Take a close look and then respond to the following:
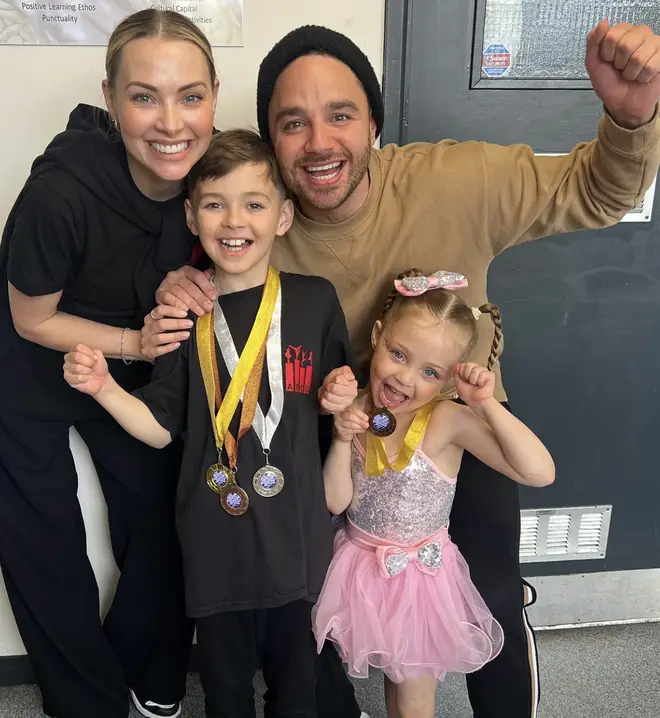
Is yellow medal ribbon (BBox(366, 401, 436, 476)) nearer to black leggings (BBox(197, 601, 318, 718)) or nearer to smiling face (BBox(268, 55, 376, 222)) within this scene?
black leggings (BBox(197, 601, 318, 718))

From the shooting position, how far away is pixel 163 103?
47.6 inches

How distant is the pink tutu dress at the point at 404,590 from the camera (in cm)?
131

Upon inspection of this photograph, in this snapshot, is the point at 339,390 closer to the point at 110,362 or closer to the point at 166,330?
the point at 166,330

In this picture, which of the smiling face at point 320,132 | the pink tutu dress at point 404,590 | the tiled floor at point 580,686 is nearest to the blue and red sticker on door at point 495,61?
the smiling face at point 320,132

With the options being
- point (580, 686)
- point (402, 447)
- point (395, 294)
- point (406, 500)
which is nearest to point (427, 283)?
point (395, 294)

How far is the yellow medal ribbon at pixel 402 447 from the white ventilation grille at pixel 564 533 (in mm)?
786

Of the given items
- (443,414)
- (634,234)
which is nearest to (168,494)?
(443,414)

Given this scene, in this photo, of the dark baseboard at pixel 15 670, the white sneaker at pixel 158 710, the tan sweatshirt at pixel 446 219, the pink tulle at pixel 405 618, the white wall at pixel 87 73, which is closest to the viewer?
the pink tulle at pixel 405 618

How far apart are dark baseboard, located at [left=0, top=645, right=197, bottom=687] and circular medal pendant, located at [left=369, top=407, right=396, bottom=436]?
3.30 feet

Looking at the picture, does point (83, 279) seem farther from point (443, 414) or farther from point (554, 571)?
point (554, 571)

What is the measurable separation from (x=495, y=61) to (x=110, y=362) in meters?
1.17

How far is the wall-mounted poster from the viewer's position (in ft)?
4.82

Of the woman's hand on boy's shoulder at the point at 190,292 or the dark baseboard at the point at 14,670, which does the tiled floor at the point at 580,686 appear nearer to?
the dark baseboard at the point at 14,670

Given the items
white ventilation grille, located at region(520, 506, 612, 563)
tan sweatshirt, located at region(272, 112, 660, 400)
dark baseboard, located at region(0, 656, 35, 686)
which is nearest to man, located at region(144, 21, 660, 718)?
tan sweatshirt, located at region(272, 112, 660, 400)
